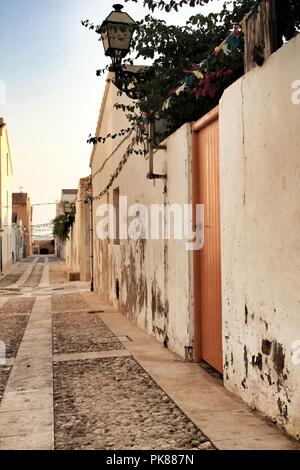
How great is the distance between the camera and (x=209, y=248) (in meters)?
4.84

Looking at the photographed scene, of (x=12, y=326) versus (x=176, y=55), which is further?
(x=12, y=326)

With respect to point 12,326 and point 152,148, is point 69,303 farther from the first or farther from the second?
point 152,148

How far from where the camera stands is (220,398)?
385cm

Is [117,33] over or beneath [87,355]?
over

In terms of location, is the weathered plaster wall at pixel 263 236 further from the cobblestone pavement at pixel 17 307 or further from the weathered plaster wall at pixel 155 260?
the cobblestone pavement at pixel 17 307

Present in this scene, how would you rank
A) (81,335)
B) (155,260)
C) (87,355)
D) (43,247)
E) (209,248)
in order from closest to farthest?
(209,248), (87,355), (155,260), (81,335), (43,247)

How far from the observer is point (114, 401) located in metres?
3.85

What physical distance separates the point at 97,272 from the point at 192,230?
9364 millimetres

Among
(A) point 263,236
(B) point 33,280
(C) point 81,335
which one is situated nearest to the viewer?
(A) point 263,236

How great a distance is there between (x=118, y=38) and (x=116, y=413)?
4.84m

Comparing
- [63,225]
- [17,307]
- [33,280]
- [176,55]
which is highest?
[176,55]

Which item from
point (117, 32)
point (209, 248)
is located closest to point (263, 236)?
point (209, 248)

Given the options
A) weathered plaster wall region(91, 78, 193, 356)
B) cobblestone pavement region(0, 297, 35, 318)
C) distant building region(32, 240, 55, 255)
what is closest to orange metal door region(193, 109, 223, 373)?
weathered plaster wall region(91, 78, 193, 356)

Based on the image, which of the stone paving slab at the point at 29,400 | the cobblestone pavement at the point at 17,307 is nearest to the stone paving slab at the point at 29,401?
the stone paving slab at the point at 29,400
